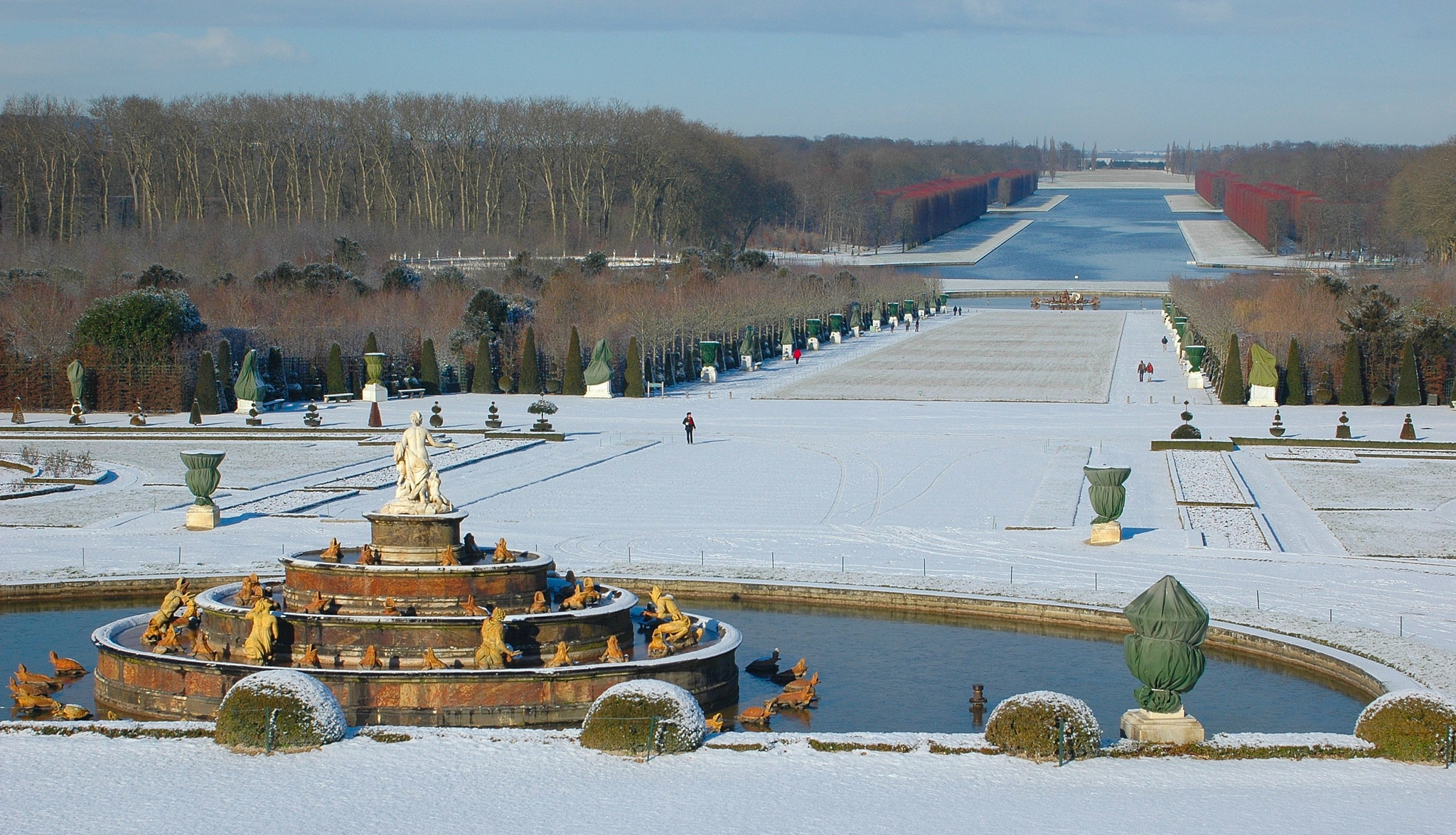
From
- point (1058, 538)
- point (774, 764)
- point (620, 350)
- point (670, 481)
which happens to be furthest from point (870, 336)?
point (774, 764)

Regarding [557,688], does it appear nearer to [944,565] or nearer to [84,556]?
[944,565]

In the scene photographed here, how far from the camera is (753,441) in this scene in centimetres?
4731

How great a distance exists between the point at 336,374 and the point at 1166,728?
46.3 metres

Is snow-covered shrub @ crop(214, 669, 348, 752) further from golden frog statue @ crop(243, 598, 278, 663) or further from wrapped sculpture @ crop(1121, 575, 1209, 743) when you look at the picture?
wrapped sculpture @ crop(1121, 575, 1209, 743)

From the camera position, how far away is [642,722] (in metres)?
17.1

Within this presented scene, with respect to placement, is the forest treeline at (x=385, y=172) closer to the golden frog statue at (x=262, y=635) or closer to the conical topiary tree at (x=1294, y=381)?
the conical topiary tree at (x=1294, y=381)

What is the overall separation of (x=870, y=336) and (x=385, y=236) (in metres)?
34.8

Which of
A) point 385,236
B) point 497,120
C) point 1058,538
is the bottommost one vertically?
point 1058,538

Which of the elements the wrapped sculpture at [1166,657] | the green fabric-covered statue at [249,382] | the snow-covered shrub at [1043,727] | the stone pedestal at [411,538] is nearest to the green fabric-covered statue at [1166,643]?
the wrapped sculpture at [1166,657]

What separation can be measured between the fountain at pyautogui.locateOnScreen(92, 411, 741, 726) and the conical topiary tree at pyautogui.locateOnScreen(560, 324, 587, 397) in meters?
39.3

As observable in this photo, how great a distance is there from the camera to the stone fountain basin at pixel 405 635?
20281 mm

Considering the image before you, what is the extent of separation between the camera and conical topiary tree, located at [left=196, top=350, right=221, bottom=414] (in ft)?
177

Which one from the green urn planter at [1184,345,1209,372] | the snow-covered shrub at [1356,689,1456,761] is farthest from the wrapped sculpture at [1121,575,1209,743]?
the green urn planter at [1184,345,1209,372]

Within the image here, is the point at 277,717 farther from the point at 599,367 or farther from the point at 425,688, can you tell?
the point at 599,367
